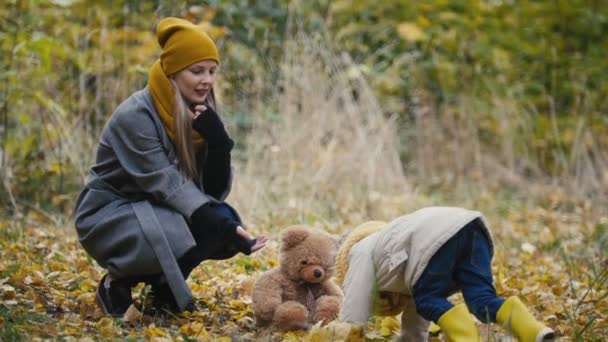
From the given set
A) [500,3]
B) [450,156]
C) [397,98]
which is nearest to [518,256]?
[450,156]

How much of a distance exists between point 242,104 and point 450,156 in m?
3.02

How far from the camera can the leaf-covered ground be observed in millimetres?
3000

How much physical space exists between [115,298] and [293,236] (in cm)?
81

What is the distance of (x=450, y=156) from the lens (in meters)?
9.16

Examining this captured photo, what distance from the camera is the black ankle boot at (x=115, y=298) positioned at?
3439 millimetres

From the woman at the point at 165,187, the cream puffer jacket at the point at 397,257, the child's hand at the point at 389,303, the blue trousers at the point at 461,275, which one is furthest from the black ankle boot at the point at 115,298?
the blue trousers at the point at 461,275

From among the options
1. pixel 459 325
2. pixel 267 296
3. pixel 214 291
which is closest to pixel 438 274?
pixel 459 325

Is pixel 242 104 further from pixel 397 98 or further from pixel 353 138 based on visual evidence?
pixel 397 98

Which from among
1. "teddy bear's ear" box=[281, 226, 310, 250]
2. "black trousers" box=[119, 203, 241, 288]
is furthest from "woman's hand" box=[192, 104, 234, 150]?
"teddy bear's ear" box=[281, 226, 310, 250]

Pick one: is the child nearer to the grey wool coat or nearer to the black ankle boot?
the grey wool coat

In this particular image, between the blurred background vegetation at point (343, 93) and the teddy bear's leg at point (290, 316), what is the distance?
2.78 m

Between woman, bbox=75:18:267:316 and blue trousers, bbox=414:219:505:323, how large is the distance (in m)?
0.76

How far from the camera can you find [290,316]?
10.2 ft

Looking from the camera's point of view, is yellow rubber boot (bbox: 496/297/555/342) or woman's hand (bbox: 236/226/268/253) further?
woman's hand (bbox: 236/226/268/253)
